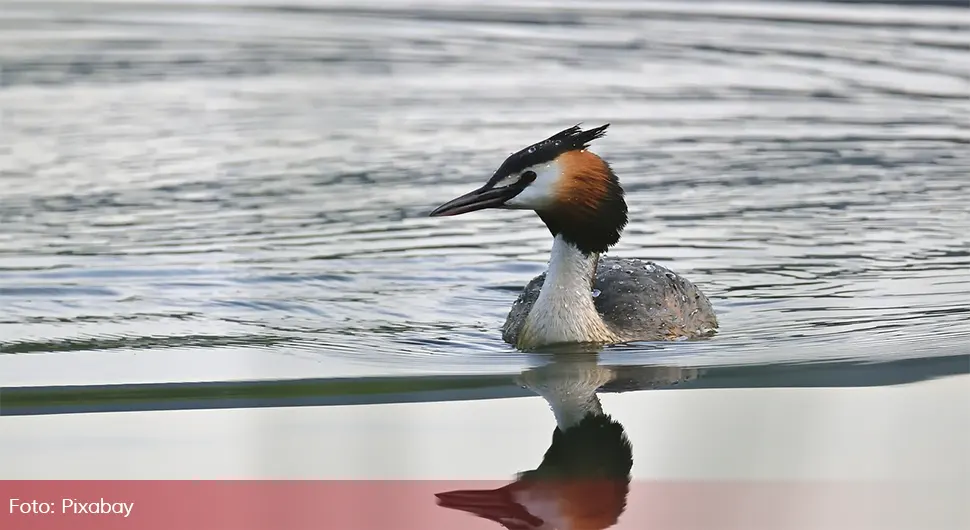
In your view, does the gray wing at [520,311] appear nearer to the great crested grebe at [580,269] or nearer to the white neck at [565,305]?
the great crested grebe at [580,269]

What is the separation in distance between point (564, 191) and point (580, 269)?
54cm

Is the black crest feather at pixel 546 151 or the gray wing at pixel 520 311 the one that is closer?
the black crest feather at pixel 546 151

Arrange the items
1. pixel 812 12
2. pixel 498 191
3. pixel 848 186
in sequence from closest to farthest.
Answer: pixel 498 191, pixel 848 186, pixel 812 12

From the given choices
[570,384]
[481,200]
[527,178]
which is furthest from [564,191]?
[570,384]

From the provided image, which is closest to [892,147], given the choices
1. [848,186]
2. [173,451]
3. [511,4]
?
[848,186]

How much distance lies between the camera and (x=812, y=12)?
80.3 feet

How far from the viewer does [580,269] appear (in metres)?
9.55

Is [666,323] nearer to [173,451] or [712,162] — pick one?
[173,451]

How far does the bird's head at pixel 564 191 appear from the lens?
9.11 metres

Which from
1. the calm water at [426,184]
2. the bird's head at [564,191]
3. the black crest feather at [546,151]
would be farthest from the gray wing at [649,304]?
the black crest feather at [546,151]

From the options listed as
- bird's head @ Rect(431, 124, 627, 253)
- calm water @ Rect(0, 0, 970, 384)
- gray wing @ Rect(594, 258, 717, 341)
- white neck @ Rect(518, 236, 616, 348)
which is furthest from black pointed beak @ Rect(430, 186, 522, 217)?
gray wing @ Rect(594, 258, 717, 341)

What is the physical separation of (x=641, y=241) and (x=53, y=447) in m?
6.11

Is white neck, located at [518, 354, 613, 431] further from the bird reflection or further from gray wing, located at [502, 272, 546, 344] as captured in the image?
gray wing, located at [502, 272, 546, 344]

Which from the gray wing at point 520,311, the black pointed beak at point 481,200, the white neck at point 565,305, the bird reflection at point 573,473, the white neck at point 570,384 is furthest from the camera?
the gray wing at point 520,311
